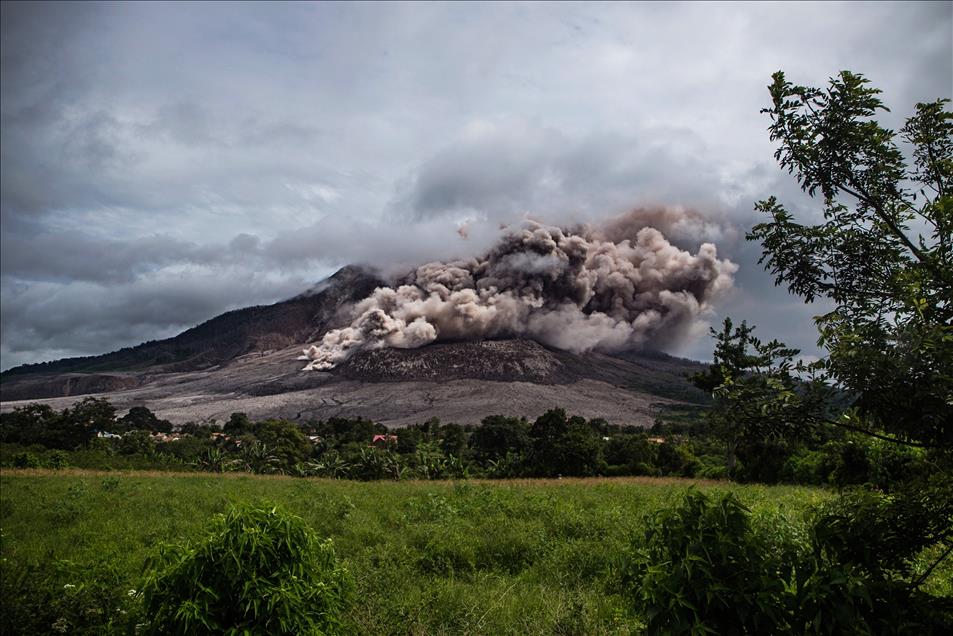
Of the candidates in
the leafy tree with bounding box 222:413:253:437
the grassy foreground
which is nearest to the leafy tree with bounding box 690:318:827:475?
the grassy foreground

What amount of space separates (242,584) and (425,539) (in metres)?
7.28

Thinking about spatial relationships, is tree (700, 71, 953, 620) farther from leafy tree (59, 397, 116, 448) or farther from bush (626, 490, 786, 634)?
leafy tree (59, 397, 116, 448)

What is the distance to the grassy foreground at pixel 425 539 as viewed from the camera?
745 cm

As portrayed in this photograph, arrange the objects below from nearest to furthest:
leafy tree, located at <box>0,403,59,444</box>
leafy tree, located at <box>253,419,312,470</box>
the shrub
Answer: the shrub → leafy tree, located at <box>253,419,312,470</box> → leafy tree, located at <box>0,403,59,444</box>

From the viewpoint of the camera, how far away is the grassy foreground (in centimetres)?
745

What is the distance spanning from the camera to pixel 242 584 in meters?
4.71

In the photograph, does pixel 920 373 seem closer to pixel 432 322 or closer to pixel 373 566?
pixel 373 566

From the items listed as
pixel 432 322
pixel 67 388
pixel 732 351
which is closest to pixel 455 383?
pixel 432 322

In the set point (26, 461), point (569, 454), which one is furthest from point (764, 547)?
point (26, 461)

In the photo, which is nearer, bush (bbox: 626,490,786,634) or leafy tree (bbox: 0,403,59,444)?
bush (bbox: 626,490,786,634)

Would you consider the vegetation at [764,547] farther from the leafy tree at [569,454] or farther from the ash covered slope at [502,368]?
the ash covered slope at [502,368]

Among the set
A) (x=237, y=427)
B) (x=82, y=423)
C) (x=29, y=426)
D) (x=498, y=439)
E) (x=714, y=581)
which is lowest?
(x=237, y=427)

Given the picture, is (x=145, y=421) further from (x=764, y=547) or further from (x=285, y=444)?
(x=764, y=547)

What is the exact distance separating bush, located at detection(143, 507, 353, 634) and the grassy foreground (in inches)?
83.5
